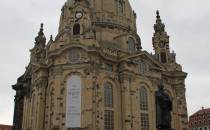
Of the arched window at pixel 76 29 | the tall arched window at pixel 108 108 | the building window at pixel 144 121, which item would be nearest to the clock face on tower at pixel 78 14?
the arched window at pixel 76 29

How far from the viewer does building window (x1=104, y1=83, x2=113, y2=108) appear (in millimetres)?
44281

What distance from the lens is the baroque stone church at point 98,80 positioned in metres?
42.4

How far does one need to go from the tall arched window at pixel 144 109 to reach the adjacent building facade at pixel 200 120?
32450 millimetres

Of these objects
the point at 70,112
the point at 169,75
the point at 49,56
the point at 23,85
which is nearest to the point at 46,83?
the point at 49,56

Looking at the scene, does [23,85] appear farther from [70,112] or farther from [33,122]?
[70,112]

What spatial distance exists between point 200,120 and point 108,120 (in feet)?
132

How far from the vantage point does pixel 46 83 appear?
46.8 m

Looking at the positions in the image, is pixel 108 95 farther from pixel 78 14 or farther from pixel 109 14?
pixel 109 14

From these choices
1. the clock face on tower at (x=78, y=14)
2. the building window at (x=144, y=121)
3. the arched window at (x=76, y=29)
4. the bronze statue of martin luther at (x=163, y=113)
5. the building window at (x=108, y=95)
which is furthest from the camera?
the clock face on tower at (x=78, y=14)

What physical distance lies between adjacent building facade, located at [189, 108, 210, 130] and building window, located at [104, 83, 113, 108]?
121 ft

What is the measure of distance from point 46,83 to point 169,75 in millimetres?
18286

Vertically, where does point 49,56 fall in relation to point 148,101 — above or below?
above

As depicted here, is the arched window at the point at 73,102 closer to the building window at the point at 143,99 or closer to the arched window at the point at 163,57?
the building window at the point at 143,99

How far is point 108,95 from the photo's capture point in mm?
44844
